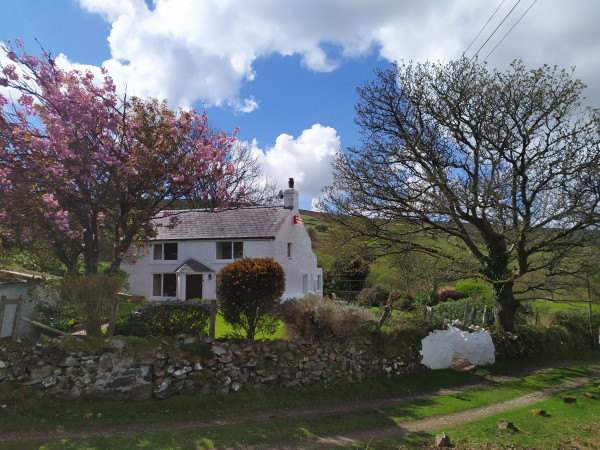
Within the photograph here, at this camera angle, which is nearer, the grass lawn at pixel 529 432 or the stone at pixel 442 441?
the stone at pixel 442 441

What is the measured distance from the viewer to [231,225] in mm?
27109

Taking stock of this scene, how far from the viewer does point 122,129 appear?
11.9 metres

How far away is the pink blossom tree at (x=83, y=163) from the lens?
34.5 ft

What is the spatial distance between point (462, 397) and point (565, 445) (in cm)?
340

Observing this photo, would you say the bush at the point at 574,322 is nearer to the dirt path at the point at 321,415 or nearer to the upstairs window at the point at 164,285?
the dirt path at the point at 321,415

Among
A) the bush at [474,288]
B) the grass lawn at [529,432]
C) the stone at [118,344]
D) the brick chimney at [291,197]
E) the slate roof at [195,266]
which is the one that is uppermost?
the brick chimney at [291,197]

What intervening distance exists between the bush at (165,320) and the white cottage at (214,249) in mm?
14238

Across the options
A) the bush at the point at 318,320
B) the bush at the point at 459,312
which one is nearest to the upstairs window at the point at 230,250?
the bush at the point at 459,312

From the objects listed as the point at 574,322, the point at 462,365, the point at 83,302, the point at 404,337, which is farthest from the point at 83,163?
the point at 574,322

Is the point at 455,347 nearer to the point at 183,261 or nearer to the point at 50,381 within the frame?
the point at 50,381

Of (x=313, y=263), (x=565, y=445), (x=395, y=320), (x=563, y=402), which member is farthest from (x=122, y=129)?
(x=313, y=263)

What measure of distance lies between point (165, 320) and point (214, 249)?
1630 centimetres

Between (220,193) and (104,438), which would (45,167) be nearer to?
(220,193)

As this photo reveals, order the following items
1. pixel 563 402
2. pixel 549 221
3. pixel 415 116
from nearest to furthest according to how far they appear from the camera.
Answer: pixel 563 402 < pixel 549 221 < pixel 415 116
